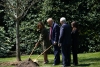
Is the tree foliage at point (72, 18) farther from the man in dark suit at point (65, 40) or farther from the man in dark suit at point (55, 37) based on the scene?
the man in dark suit at point (65, 40)

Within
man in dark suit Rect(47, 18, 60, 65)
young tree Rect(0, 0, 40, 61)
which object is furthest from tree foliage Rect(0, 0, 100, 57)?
man in dark suit Rect(47, 18, 60, 65)

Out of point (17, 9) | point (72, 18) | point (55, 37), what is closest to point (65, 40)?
point (55, 37)

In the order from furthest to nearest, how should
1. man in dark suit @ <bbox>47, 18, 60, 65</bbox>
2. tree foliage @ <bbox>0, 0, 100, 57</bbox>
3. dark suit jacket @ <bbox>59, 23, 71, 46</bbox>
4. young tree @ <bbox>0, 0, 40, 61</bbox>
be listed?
tree foliage @ <bbox>0, 0, 100, 57</bbox> → young tree @ <bbox>0, 0, 40, 61</bbox> → man in dark suit @ <bbox>47, 18, 60, 65</bbox> → dark suit jacket @ <bbox>59, 23, 71, 46</bbox>

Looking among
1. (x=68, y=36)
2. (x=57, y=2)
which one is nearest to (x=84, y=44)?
(x=57, y=2)

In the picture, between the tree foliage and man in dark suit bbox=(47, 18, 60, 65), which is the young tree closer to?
man in dark suit bbox=(47, 18, 60, 65)

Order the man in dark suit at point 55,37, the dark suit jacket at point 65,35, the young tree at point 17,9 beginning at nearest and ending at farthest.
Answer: the dark suit jacket at point 65,35 < the man in dark suit at point 55,37 < the young tree at point 17,9

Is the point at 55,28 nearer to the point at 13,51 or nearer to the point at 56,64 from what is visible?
the point at 56,64

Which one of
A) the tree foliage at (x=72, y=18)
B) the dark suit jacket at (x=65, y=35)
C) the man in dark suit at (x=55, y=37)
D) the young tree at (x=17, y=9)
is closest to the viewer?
the dark suit jacket at (x=65, y=35)

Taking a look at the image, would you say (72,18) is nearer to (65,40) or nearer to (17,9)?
(17,9)

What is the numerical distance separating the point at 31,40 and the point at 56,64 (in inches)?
382

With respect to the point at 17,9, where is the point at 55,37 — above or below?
below

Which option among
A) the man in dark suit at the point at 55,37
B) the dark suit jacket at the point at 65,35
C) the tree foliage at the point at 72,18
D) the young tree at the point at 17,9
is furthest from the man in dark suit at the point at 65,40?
the tree foliage at the point at 72,18

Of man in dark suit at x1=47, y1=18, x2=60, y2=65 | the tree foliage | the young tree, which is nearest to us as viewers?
man in dark suit at x1=47, y1=18, x2=60, y2=65

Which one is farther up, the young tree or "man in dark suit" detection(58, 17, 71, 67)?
Result: the young tree
